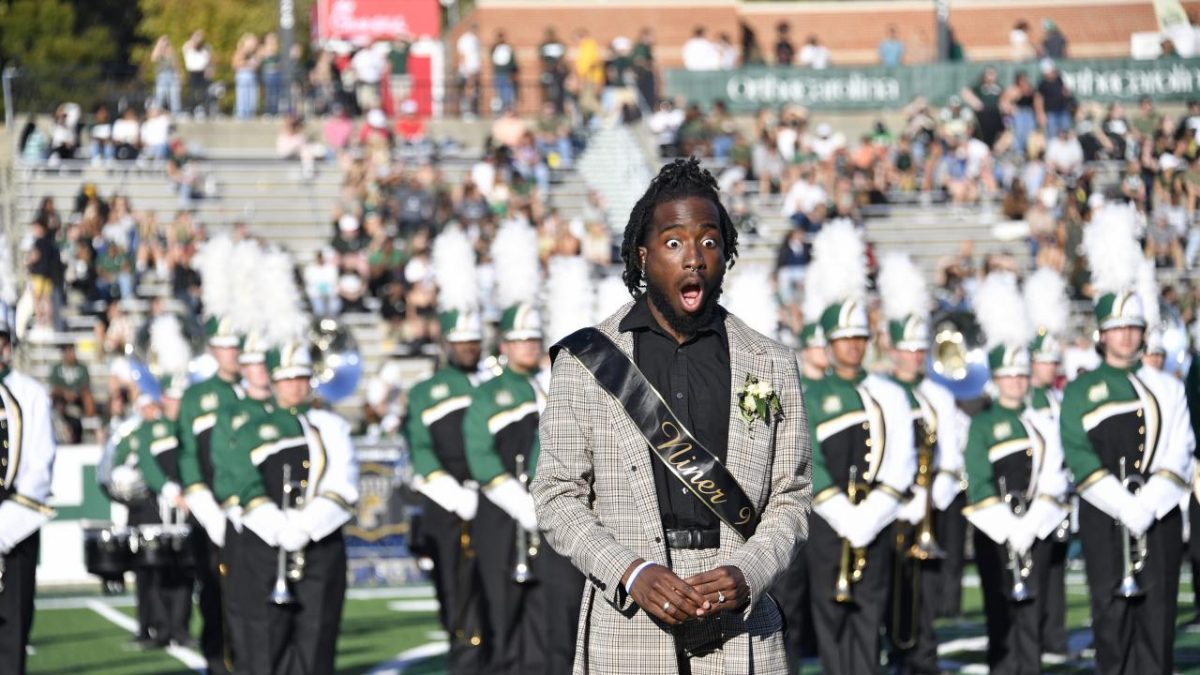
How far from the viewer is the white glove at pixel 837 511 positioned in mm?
9984

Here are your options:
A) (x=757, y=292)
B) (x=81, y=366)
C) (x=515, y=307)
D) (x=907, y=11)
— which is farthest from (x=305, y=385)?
(x=907, y=11)

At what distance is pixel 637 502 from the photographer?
5.12 metres

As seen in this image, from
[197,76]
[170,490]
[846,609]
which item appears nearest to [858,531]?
[846,609]

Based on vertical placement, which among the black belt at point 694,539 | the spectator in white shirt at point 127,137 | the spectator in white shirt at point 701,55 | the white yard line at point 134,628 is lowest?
the white yard line at point 134,628

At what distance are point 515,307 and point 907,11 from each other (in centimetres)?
2796

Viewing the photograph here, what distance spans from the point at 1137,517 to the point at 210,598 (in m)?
4.78

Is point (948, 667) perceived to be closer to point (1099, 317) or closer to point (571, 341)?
point (1099, 317)

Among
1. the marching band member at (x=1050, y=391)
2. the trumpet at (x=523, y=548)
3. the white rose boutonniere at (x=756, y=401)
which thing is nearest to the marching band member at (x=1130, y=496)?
the marching band member at (x=1050, y=391)

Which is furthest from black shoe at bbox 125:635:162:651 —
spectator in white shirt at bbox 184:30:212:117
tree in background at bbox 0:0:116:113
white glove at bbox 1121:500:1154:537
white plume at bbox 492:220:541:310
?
tree in background at bbox 0:0:116:113

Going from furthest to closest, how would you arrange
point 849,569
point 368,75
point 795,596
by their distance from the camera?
1. point 368,75
2. point 795,596
3. point 849,569

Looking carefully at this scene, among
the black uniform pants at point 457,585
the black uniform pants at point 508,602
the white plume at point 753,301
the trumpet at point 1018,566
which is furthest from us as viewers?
the white plume at point 753,301

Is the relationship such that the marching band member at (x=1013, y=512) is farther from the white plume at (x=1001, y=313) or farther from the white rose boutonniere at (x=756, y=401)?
the white rose boutonniere at (x=756, y=401)

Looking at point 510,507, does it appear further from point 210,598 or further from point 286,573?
point 286,573

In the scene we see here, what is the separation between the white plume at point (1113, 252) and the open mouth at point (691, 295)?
804cm
